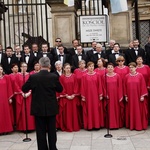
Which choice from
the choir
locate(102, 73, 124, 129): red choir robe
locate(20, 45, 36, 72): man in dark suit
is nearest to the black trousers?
the choir

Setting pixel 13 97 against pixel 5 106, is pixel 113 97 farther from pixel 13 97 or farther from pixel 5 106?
pixel 5 106

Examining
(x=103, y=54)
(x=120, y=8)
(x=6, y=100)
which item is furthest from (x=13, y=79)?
(x=120, y=8)

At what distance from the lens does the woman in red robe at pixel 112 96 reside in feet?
28.9

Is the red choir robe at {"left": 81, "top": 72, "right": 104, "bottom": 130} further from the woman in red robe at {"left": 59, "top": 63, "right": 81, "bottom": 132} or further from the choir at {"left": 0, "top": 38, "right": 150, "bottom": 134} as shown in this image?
the woman in red robe at {"left": 59, "top": 63, "right": 81, "bottom": 132}

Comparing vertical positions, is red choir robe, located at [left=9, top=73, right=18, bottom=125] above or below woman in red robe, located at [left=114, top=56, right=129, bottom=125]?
below

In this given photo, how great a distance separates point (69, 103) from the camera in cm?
891

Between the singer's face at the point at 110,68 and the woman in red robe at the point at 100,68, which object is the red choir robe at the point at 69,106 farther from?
the singer's face at the point at 110,68

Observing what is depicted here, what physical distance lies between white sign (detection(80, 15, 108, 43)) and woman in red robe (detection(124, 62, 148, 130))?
2689 millimetres

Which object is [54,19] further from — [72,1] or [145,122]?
[145,122]

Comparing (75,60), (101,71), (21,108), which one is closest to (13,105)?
(21,108)

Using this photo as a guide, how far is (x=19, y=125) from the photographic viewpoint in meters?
8.94

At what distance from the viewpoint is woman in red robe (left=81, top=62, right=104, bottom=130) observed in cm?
877

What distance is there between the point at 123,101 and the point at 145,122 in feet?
2.52

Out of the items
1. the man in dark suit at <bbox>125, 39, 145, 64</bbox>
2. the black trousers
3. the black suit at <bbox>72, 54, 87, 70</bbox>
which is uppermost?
the man in dark suit at <bbox>125, 39, 145, 64</bbox>
